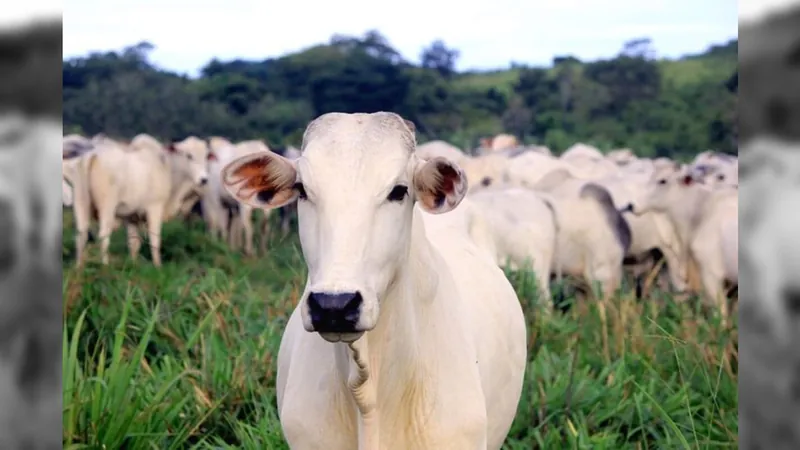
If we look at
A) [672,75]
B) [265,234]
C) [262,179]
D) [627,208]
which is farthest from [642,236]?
[672,75]

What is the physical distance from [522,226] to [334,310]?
7838 mm

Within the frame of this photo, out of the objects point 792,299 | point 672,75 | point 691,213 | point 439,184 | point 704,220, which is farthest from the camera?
point 672,75

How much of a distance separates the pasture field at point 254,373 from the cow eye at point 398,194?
5.86 feet

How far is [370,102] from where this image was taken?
3253 cm

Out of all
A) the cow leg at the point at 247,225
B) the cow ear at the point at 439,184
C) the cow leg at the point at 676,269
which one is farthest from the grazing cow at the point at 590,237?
the cow ear at the point at 439,184

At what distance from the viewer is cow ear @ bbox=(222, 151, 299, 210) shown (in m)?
2.92

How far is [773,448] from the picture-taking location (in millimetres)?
1398

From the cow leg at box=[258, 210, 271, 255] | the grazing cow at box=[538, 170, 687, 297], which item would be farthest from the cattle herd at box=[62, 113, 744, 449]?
the cow leg at box=[258, 210, 271, 255]

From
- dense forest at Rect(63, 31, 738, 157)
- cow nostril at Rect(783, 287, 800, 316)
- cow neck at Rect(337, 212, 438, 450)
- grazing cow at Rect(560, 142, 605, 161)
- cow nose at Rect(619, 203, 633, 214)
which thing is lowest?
cow neck at Rect(337, 212, 438, 450)

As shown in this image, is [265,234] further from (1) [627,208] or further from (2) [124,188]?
(1) [627,208]

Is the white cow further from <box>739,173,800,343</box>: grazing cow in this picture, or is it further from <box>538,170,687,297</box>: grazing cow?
<box>739,173,800,343</box>: grazing cow

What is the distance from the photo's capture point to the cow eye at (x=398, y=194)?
277 centimetres

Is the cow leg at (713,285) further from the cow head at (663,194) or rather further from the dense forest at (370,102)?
the dense forest at (370,102)

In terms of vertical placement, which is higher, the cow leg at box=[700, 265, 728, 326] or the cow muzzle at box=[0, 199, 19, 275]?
the cow muzzle at box=[0, 199, 19, 275]
